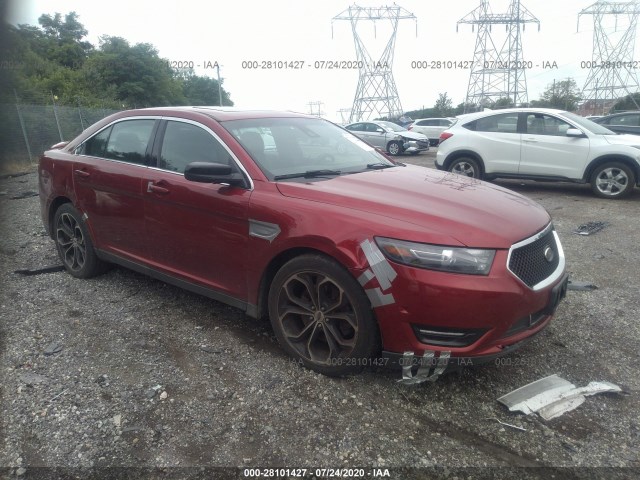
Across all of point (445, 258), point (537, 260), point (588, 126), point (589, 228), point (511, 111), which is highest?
point (511, 111)

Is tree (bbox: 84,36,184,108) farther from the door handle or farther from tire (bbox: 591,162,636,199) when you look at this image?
the door handle

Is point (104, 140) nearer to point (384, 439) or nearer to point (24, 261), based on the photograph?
point (24, 261)

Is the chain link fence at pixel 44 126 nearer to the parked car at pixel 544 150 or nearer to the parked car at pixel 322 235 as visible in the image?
the parked car at pixel 322 235

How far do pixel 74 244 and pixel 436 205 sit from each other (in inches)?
142

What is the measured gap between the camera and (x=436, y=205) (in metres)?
2.85

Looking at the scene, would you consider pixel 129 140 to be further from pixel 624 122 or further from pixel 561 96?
pixel 561 96

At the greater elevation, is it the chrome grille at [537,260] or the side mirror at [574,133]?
the side mirror at [574,133]

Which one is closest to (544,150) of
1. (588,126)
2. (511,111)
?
(588,126)

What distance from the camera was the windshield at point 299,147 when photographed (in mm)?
3389

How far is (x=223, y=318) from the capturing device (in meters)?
3.84

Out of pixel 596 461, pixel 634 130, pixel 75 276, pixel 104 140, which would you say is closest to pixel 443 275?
pixel 596 461

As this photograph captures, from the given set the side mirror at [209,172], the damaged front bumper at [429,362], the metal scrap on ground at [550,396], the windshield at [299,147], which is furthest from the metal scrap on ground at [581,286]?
→ the side mirror at [209,172]

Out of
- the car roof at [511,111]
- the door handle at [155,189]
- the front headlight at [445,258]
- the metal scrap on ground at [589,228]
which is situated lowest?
the metal scrap on ground at [589,228]

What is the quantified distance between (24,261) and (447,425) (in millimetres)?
4908
